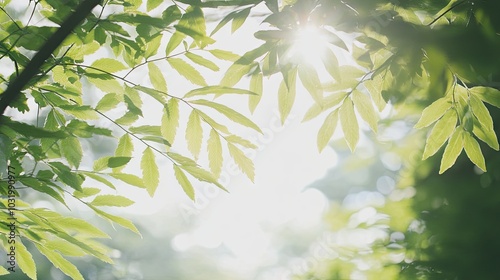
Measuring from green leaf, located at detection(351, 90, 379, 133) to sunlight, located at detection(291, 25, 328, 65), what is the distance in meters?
0.27

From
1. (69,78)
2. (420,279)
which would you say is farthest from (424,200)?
(69,78)

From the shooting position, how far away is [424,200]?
2.76m

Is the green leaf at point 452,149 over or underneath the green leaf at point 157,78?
underneath

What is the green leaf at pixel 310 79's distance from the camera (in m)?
1.04

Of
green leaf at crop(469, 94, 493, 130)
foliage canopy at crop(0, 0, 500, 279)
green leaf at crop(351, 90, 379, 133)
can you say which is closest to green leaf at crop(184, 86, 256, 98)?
foliage canopy at crop(0, 0, 500, 279)

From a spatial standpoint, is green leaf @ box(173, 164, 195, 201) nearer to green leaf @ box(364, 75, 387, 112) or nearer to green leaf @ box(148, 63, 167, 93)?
green leaf @ box(148, 63, 167, 93)

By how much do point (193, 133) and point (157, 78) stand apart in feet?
0.53

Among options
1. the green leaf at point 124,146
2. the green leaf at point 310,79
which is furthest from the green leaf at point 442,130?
the green leaf at point 124,146

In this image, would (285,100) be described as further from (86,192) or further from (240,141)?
(86,192)

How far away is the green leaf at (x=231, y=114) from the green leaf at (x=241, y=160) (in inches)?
4.1

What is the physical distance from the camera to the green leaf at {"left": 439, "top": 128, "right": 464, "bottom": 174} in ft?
4.12

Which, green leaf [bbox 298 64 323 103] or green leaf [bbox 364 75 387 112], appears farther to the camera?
green leaf [bbox 364 75 387 112]

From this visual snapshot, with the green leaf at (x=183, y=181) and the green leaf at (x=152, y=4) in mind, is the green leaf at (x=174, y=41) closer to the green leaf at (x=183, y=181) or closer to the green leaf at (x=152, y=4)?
the green leaf at (x=152, y=4)

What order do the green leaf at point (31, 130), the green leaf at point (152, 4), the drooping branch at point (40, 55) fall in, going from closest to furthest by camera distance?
the drooping branch at point (40, 55) → the green leaf at point (31, 130) → the green leaf at point (152, 4)
